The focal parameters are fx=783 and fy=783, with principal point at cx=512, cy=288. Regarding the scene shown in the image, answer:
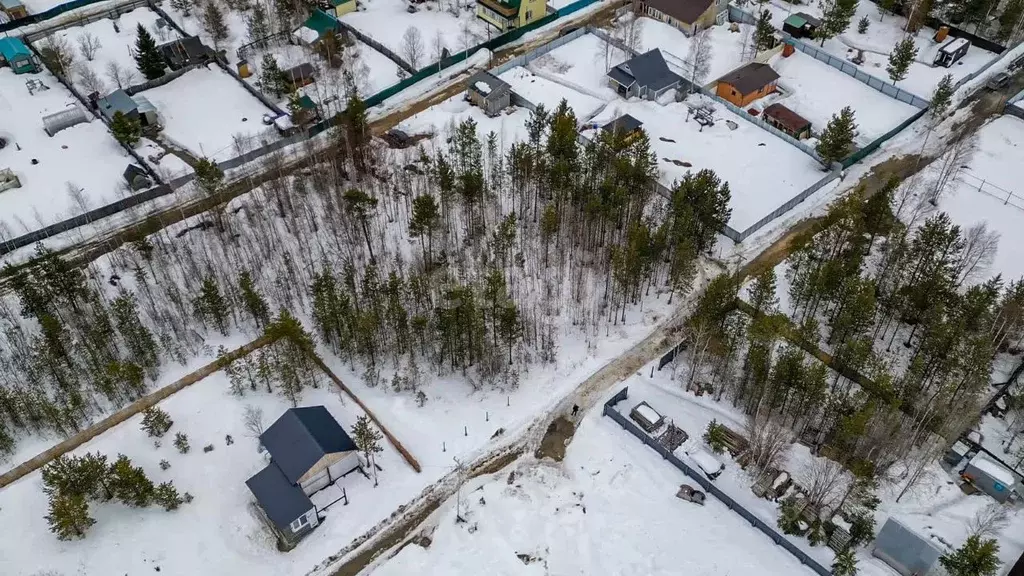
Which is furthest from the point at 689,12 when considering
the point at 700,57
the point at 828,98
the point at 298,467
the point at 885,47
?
the point at 298,467

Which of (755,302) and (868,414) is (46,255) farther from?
(868,414)

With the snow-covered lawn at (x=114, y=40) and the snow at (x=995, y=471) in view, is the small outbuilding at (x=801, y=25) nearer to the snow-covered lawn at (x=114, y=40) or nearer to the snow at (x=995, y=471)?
the snow at (x=995, y=471)

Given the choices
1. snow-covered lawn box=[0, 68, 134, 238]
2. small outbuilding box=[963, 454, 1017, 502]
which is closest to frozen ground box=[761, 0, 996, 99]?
small outbuilding box=[963, 454, 1017, 502]

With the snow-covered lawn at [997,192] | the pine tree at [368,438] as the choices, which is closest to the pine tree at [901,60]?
the snow-covered lawn at [997,192]

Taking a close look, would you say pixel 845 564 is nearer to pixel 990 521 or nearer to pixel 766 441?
pixel 766 441

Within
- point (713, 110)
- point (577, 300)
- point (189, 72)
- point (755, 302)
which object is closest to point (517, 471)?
point (577, 300)

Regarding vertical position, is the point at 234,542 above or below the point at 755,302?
below
